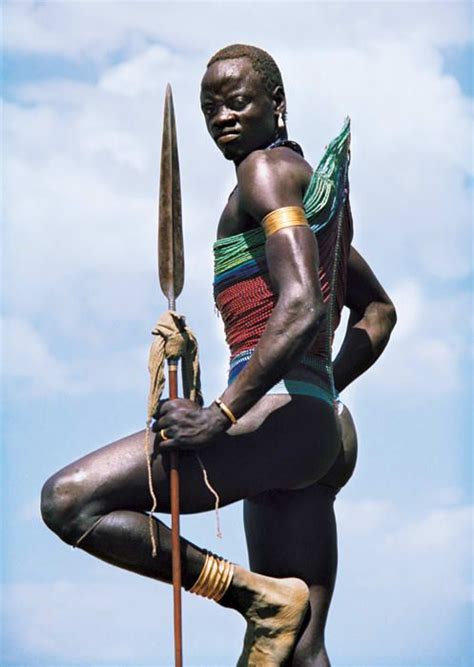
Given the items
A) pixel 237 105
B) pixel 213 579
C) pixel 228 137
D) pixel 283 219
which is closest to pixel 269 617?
pixel 213 579

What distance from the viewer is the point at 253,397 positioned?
8.34 metres

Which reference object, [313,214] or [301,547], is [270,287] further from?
[301,547]

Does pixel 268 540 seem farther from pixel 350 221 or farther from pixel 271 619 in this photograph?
pixel 350 221

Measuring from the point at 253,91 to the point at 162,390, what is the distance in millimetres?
1447

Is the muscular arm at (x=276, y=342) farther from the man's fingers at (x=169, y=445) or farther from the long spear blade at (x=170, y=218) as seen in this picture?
the long spear blade at (x=170, y=218)

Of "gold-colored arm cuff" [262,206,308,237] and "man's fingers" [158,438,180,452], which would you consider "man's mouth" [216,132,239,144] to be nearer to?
"gold-colored arm cuff" [262,206,308,237]

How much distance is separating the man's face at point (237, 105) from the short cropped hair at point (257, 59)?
1.0 inches

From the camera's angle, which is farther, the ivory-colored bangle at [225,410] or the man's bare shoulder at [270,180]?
the man's bare shoulder at [270,180]

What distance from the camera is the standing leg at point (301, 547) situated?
9031 mm

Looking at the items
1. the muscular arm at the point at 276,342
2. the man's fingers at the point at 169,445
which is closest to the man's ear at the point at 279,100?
the muscular arm at the point at 276,342

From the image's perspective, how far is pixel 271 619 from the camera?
8.67 m

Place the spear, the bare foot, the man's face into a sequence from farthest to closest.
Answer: the man's face
the spear
the bare foot

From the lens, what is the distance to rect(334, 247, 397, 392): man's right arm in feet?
31.8

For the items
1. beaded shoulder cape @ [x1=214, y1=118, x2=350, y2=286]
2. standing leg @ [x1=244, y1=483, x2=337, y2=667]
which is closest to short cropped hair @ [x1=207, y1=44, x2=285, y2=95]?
beaded shoulder cape @ [x1=214, y1=118, x2=350, y2=286]
